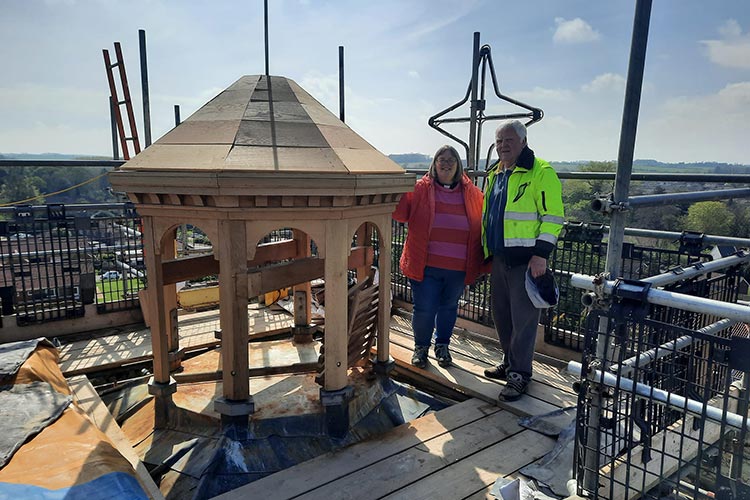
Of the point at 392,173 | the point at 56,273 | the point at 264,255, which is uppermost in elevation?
the point at 392,173

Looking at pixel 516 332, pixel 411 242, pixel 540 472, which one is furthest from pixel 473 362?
pixel 540 472

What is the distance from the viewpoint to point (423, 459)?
3.18m

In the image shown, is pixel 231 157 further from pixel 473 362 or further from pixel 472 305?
pixel 472 305

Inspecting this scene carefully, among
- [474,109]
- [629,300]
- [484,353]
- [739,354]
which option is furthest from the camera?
[474,109]

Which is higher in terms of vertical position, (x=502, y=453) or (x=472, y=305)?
(x=472, y=305)

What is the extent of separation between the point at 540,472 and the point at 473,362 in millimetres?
1791

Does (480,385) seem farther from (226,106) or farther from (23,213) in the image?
(23,213)

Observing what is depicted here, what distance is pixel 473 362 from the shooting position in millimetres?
4785

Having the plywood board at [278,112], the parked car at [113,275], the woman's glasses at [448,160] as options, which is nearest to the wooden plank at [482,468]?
→ the woman's glasses at [448,160]

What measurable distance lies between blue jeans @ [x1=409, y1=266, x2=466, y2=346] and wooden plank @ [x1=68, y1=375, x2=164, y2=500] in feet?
8.26

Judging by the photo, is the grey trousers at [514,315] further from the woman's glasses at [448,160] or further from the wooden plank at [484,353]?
the woman's glasses at [448,160]

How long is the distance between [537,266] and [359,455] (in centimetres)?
184

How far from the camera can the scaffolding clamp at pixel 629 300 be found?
2.07 meters

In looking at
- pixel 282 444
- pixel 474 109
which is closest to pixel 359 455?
pixel 282 444
